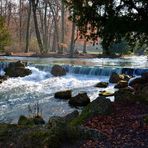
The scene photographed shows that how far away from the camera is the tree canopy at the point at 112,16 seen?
15.2 metres

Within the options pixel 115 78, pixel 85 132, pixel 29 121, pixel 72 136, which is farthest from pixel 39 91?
pixel 72 136

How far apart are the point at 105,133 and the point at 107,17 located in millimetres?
8320

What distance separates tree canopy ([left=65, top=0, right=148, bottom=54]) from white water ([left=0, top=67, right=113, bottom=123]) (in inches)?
140

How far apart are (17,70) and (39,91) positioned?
754 centimetres

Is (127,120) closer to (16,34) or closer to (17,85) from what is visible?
(17,85)

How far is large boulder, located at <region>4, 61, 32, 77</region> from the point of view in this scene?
28.2 meters

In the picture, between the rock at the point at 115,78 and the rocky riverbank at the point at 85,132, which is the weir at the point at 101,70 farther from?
the rocky riverbank at the point at 85,132

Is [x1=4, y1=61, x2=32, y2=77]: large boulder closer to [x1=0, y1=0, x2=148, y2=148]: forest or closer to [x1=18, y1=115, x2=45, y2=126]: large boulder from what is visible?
[x1=0, y1=0, x2=148, y2=148]: forest

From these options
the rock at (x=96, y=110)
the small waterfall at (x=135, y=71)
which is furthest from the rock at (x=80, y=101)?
the small waterfall at (x=135, y=71)

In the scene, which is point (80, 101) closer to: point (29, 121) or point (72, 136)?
point (29, 121)

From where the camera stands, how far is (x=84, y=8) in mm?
15656

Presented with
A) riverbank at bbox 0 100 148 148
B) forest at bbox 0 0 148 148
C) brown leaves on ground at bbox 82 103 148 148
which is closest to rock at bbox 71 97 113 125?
forest at bbox 0 0 148 148

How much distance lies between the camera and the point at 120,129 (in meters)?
8.37

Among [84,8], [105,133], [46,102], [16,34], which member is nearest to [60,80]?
[46,102]
